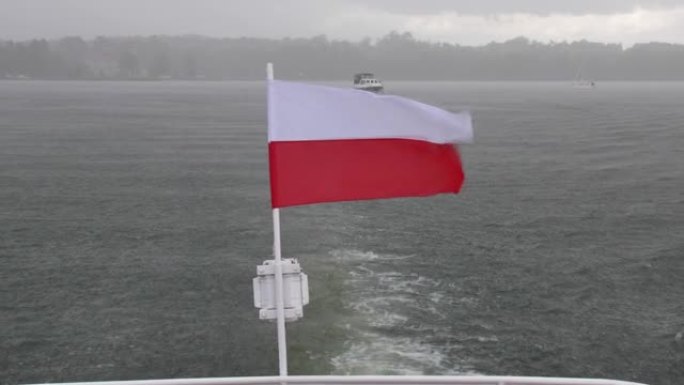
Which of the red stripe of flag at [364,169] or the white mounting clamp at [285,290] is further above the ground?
the red stripe of flag at [364,169]

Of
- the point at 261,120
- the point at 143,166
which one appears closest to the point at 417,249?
the point at 143,166

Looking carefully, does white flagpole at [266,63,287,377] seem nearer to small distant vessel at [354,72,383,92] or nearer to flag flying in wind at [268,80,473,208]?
flag flying in wind at [268,80,473,208]

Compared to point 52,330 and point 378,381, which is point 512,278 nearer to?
point 52,330

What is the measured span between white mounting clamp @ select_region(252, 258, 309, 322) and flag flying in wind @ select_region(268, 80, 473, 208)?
0.62 m

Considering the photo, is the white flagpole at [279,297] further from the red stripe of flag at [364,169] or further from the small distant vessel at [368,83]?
the small distant vessel at [368,83]

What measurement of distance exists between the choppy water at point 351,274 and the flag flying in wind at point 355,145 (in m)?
6.99

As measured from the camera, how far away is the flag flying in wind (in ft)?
18.5

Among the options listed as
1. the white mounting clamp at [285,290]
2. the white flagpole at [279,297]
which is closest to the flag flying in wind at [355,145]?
the white flagpole at [279,297]

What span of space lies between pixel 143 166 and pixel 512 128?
1384 inches

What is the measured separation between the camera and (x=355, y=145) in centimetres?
581

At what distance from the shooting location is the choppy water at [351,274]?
41.8 feet

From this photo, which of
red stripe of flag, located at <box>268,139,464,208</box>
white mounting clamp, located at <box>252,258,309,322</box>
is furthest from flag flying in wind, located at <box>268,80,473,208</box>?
white mounting clamp, located at <box>252,258,309,322</box>

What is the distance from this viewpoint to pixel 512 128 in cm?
5931

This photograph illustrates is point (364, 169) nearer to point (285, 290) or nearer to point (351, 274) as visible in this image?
point (285, 290)
